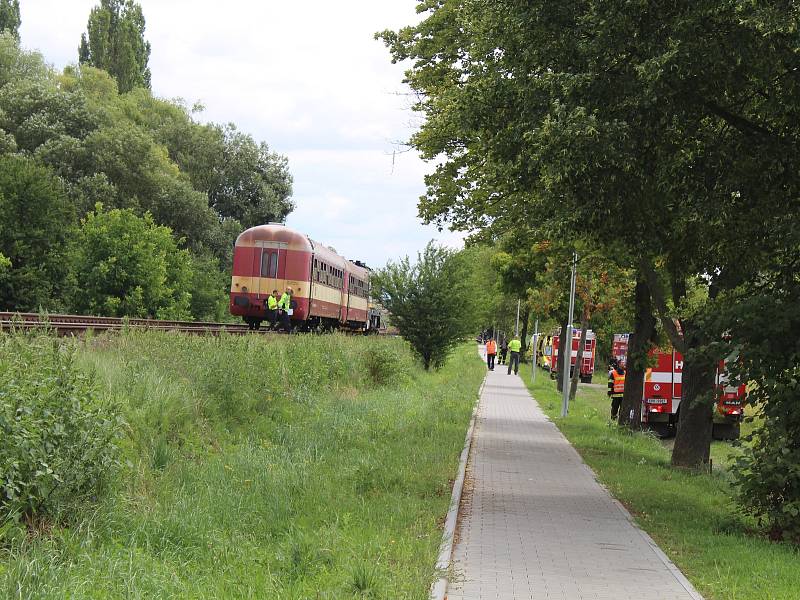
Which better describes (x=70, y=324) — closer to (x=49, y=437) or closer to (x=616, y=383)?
(x=616, y=383)

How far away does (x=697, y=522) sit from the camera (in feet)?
38.2

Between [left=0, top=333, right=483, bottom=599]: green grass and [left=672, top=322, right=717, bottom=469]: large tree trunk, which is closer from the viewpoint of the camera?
[left=0, top=333, right=483, bottom=599]: green grass

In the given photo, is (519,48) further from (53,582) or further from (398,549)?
(53,582)

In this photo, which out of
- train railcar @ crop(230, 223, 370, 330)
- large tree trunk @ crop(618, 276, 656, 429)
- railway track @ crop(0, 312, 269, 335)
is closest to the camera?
railway track @ crop(0, 312, 269, 335)

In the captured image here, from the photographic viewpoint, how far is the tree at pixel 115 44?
72.2 meters

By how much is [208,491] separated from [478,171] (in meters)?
11.9

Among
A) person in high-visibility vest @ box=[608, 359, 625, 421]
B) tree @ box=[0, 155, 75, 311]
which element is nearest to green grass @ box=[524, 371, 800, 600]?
person in high-visibility vest @ box=[608, 359, 625, 421]

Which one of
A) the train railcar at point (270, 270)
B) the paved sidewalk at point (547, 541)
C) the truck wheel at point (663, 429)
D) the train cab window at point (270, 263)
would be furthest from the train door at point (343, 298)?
the paved sidewalk at point (547, 541)

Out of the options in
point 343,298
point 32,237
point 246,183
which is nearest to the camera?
point 32,237

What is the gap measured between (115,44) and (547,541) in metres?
68.4

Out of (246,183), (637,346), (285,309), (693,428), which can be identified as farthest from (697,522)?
(246,183)

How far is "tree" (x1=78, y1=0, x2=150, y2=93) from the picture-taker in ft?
237

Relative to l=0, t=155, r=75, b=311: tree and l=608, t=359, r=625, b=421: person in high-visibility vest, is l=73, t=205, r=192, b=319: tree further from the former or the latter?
l=608, t=359, r=625, b=421: person in high-visibility vest

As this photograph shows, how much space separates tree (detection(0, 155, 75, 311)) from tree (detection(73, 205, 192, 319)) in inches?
148
